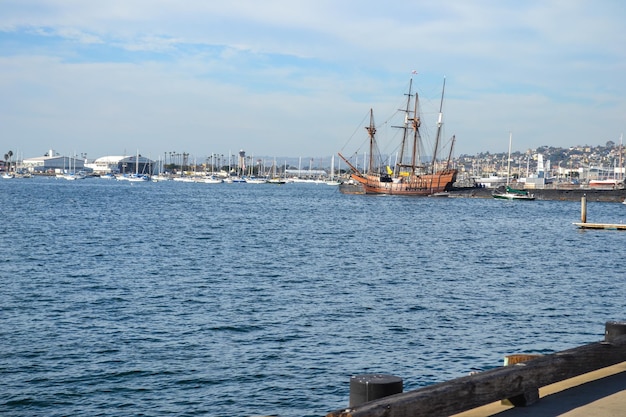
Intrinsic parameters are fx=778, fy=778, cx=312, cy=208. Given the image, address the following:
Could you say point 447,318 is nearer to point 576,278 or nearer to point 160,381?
point 160,381

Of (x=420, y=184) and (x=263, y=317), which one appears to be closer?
(x=263, y=317)

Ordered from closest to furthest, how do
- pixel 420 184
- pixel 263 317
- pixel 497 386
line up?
pixel 497 386, pixel 263 317, pixel 420 184

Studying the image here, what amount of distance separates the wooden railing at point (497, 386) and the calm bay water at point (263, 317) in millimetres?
5942

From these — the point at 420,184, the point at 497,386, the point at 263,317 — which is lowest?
the point at 263,317

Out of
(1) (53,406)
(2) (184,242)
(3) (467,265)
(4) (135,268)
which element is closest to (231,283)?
(4) (135,268)

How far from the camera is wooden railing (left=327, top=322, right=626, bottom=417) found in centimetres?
671

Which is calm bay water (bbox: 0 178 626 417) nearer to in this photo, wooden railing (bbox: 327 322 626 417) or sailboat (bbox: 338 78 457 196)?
wooden railing (bbox: 327 322 626 417)

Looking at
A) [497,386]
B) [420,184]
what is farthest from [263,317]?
[420,184]

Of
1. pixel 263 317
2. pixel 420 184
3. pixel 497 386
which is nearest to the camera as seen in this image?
pixel 497 386

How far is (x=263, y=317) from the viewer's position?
22.1 metres

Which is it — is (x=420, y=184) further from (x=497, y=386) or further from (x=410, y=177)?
(x=497, y=386)

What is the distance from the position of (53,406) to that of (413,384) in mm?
6815

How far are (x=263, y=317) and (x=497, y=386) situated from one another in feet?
48.6

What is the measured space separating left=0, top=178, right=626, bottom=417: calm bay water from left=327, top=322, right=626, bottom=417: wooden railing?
5942 mm
